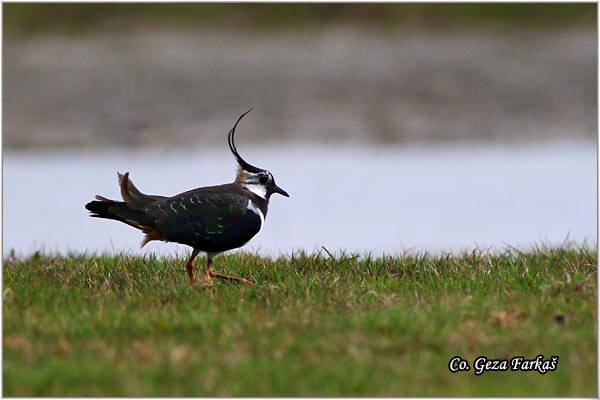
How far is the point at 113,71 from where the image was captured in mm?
21938

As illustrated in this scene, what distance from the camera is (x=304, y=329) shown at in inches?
269

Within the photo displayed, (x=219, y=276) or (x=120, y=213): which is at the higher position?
(x=120, y=213)

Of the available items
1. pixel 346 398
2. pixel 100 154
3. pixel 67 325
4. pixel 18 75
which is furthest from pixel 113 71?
pixel 346 398

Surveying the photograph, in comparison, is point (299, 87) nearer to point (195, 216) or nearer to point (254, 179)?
point (254, 179)

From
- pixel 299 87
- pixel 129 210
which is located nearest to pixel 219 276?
pixel 129 210

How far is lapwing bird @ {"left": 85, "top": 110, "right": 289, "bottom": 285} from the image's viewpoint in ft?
27.4

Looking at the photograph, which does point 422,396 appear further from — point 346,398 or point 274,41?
point 274,41

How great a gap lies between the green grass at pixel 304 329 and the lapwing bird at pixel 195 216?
329 millimetres

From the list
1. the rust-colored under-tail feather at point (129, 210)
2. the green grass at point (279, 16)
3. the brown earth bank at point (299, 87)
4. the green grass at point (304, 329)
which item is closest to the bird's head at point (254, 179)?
the green grass at point (304, 329)

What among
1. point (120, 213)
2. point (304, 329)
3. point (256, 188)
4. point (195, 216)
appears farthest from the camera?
point (256, 188)

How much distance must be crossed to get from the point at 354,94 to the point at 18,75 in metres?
6.87

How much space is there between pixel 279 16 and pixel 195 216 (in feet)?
52.3

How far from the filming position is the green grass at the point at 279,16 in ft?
77.4

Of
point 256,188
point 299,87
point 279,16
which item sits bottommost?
point 256,188
